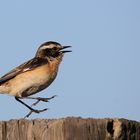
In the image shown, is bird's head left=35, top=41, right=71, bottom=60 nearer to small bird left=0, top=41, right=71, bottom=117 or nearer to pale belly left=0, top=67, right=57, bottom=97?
small bird left=0, top=41, right=71, bottom=117

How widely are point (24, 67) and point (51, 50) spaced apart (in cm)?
86

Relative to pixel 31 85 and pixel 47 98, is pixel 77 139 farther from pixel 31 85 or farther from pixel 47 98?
pixel 31 85

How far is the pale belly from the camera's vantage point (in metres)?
12.1

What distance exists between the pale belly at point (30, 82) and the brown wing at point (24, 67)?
110 millimetres

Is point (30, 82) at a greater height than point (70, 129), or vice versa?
point (30, 82)

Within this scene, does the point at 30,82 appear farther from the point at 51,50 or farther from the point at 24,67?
the point at 51,50

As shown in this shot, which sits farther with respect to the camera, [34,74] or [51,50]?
[51,50]

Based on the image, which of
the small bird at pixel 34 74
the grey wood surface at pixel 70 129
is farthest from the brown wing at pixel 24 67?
the grey wood surface at pixel 70 129

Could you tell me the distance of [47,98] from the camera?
35.8 feet

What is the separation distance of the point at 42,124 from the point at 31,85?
6.36 meters

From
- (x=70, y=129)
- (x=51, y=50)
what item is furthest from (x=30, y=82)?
(x=70, y=129)

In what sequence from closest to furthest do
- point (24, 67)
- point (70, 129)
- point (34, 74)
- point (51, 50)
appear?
point (70, 129) → point (34, 74) → point (24, 67) → point (51, 50)

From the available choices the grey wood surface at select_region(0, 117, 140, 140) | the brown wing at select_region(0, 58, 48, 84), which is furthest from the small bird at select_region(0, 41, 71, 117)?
the grey wood surface at select_region(0, 117, 140, 140)

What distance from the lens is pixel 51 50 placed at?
13.1 m
